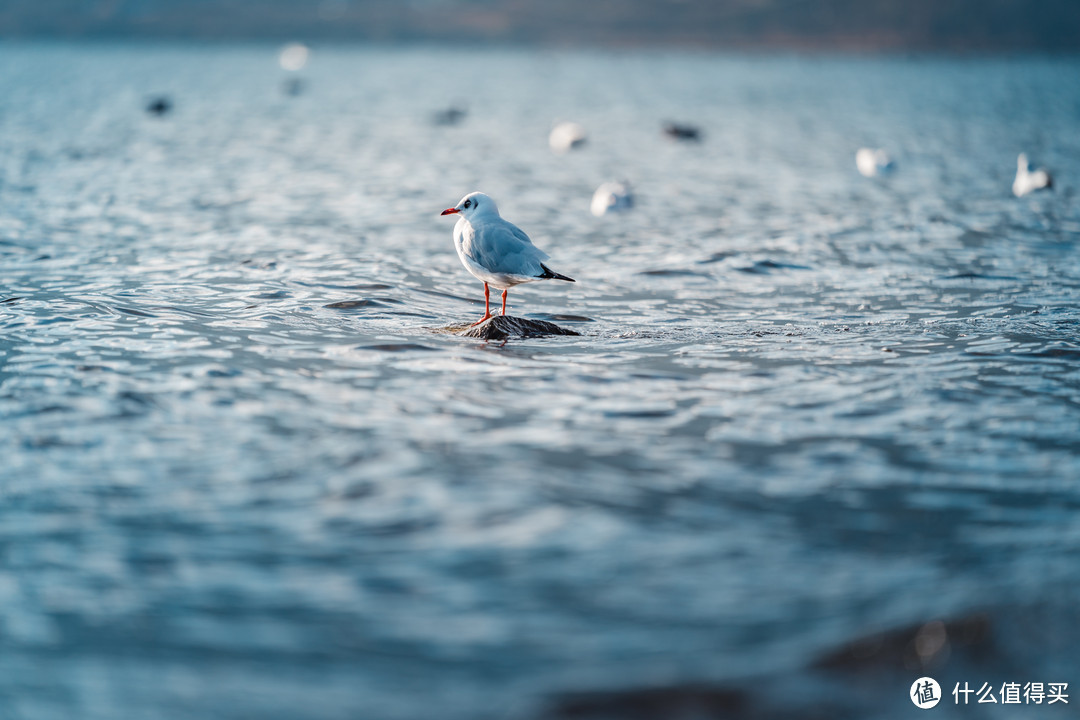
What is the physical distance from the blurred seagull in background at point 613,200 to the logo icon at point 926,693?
15450 millimetres

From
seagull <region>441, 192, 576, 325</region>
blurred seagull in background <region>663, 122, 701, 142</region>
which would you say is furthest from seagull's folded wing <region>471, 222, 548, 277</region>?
blurred seagull in background <region>663, 122, 701, 142</region>

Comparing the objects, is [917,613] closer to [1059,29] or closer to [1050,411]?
[1050,411]

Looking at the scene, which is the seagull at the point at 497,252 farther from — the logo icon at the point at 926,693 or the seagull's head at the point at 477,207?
the logo icon at the point at 926,693

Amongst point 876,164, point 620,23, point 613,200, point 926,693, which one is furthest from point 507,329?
point 620,23

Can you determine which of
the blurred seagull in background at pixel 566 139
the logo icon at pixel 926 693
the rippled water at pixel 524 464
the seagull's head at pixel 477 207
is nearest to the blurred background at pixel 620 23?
the blurred seagull in background at pixel 566 139

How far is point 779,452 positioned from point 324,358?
4509 mm

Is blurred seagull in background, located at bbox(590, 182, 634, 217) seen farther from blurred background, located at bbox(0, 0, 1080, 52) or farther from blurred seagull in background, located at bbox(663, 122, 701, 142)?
blurred background, located at bbox(0, 0, 1080, 52)

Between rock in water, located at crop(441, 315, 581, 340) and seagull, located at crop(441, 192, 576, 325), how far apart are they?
272mm

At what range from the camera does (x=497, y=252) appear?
35.2 feet

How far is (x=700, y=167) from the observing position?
2842cm

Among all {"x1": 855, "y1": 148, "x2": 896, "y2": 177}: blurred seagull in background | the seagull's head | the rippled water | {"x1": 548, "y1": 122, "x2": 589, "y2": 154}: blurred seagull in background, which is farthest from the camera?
{"x1": 548, "y1": 122, "x2": 589, "y2": 154}: blurred seagull in background

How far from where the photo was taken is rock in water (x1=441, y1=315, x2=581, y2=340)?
10406 mm

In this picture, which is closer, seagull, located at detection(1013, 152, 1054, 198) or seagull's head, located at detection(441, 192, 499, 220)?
seagull's head, located at detection(441, 192, 499, 220)

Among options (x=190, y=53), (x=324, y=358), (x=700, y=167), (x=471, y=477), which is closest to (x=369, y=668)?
(x=471, y=477)
